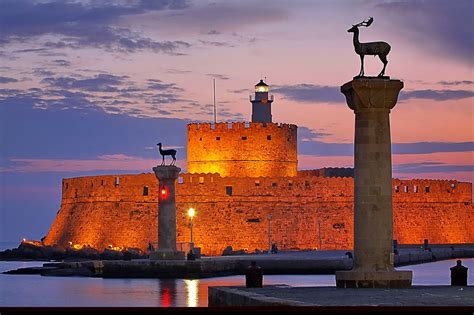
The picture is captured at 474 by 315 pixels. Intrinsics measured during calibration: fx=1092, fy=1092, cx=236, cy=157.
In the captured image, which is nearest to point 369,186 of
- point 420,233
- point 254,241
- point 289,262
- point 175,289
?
point 175,289

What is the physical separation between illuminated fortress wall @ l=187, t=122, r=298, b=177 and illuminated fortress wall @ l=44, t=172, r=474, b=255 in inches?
67.1

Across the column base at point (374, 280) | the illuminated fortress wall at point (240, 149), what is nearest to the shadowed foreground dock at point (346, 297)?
the column base at point (374, 280)

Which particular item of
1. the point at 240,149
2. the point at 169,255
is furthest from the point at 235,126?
the point at 169,255

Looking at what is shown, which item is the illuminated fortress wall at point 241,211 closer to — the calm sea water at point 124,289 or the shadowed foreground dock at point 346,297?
the calm sea water at point 124,289

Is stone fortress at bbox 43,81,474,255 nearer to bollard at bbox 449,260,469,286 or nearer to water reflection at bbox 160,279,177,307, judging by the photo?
water reflection at bbox 160,279,177,307

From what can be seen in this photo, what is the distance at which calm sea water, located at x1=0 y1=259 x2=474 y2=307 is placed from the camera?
2522 centimetres

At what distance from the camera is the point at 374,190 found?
16.2 m

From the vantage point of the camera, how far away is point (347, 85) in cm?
1627

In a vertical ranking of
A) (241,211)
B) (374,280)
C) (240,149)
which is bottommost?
(374,280)

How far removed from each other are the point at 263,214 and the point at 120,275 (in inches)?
539

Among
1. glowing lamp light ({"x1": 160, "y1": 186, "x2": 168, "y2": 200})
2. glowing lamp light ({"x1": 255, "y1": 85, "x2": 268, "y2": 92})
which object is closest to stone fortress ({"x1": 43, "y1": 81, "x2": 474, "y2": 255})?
glowing lamp light ({"x1": 255, "y1": 85, "x2": 268, "y2": 92})

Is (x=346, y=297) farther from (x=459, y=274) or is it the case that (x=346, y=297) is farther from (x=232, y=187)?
(x=232, y=187)

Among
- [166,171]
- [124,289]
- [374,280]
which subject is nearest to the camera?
[374,280]

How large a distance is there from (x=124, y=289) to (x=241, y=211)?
1799cm
